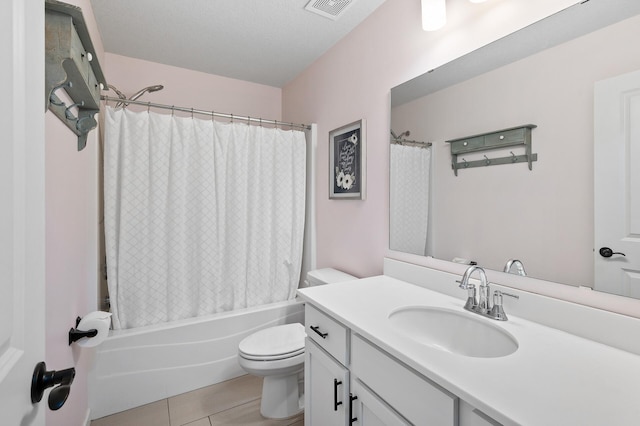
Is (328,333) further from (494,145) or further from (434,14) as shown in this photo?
(434,14)

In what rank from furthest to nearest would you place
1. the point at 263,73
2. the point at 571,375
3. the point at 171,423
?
the point at 263,73
the point at 171,423
the point at 571,375

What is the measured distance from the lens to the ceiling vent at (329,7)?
5.77ft

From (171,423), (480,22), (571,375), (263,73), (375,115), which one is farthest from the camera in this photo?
→ (263,73)

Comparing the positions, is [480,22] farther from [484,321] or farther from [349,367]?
[349,367]

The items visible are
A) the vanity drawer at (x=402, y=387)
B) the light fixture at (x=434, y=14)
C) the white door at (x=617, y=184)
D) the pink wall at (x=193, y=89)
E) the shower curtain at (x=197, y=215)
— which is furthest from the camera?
the pink wall at (x=193, y=89)

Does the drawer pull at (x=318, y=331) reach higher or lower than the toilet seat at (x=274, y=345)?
higher

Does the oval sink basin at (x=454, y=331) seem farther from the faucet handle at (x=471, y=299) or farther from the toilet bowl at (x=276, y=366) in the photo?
the toilet bowl at (x=276, y=366)

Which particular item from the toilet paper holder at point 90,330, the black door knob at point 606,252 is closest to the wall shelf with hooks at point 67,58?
the toilet paper holder at point 90,330

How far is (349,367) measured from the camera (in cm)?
112

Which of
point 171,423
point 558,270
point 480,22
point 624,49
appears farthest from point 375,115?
point 171,423

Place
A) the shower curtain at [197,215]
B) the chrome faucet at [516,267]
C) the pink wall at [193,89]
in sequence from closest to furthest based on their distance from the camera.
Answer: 1. the chrome faucet at [516,267]
2. the shower curtain at [197,215]
3. the pink wall at [193,89]

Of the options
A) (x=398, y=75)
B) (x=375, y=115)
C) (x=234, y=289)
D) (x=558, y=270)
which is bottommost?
(x=234, y=289)

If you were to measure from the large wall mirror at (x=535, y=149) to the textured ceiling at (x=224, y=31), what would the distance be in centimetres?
89

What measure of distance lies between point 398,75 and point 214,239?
64.8 inches
